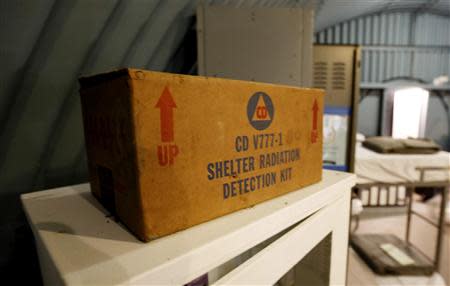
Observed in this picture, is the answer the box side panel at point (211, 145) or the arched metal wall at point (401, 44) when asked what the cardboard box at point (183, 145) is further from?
the arched metal wall at point (401, 44)

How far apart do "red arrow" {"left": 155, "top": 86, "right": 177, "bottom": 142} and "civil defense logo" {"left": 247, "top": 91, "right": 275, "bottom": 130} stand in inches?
7.1

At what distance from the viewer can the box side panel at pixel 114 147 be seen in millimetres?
391

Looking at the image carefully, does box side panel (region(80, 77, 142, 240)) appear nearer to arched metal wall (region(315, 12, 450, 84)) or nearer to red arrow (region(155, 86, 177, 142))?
red arrow (region(155, 86, 177, 142))

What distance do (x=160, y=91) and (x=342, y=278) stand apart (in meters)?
0.77

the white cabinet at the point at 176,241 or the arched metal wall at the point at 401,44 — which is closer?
the white cabinet at the point at 176,241

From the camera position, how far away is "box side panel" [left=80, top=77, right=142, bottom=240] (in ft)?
1.28

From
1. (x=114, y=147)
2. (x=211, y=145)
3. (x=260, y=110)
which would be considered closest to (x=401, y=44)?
(x=260, y=110)

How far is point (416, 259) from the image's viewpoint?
5.96 ft

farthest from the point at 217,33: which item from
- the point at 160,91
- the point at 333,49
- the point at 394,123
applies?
the point at 394,123

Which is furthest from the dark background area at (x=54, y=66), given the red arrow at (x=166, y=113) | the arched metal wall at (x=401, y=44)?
the arched metal wall at (x=401, y=44)

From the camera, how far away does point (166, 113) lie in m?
0.41

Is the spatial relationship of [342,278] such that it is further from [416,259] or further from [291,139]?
[416,259]

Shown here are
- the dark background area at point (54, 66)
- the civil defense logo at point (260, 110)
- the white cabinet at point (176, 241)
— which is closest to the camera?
the white cabinet at point (176, 241)

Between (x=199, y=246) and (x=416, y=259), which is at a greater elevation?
(x=199, y=246)
